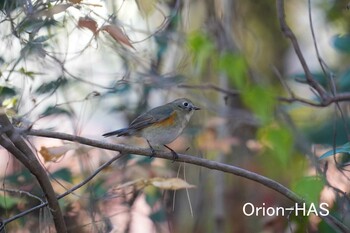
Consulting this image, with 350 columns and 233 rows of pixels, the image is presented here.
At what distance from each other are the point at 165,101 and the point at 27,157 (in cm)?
235

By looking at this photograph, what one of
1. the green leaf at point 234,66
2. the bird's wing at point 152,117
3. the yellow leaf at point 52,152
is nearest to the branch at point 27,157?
the yellow leaf at point 52,152

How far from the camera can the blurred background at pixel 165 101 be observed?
9.36 ft

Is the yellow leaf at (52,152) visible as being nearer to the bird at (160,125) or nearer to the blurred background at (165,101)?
the blurred background at (165,101)

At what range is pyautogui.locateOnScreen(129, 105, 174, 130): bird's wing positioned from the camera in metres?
3.62

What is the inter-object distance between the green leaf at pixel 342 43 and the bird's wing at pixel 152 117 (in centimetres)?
120

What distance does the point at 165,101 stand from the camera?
4703 mm

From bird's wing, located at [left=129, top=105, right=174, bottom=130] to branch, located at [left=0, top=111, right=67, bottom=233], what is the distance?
3.42 ft

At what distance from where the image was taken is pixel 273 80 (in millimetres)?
6582

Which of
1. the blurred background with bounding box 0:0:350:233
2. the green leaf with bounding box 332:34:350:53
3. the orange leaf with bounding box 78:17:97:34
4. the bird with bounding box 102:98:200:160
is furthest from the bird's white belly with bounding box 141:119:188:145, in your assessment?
the green leaf with bounding box 332:34:350:53

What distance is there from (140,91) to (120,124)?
39 centimetres

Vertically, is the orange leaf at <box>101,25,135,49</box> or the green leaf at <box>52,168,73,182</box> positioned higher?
the orange leaf at <box>101,25,135,49</box>

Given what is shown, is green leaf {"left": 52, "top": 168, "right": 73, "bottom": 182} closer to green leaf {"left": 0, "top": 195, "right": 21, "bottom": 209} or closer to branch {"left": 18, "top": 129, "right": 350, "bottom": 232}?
green leaf {"left": 0, "top": 195, "right": 21, "bottom": 209}

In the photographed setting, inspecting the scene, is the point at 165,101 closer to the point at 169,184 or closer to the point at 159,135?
the point at 159,135

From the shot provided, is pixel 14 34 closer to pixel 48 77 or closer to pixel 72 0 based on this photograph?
pixel 72 0
